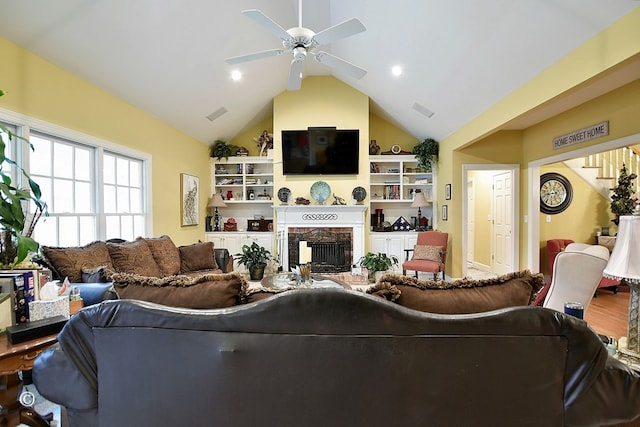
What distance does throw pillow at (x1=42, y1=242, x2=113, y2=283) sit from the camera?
2.52 metres

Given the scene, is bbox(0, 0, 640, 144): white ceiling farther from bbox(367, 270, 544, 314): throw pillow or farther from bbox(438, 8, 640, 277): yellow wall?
bbox(367, 270, 544, 314): throw pillow

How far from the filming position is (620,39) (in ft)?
7.03

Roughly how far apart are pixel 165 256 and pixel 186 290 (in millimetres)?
2871

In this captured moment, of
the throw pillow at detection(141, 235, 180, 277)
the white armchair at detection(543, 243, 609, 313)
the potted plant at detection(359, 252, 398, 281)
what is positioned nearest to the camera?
the white armchair at detection(543, 243, 609, 313)

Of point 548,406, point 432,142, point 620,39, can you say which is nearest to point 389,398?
point 548,406

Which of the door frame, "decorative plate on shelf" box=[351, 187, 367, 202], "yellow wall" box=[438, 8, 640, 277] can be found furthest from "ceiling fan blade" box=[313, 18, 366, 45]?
the door frame

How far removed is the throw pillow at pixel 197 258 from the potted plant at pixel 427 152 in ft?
13.6

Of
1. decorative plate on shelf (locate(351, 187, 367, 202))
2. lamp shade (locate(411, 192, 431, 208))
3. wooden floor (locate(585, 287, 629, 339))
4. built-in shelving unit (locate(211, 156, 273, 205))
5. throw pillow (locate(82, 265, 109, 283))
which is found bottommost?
wooden floor (locate(585, 287, 629, 339))

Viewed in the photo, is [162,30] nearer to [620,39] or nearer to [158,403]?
[158,403]

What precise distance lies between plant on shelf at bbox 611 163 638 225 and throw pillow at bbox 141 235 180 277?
632 centimetres

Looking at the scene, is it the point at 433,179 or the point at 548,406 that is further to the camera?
the point at 433,179

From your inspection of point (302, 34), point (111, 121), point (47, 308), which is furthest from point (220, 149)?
point (47, 308)

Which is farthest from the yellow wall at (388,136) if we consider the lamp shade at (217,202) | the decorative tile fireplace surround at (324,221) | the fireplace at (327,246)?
the lamp shade at (217,202)

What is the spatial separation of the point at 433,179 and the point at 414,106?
67.3 inches
